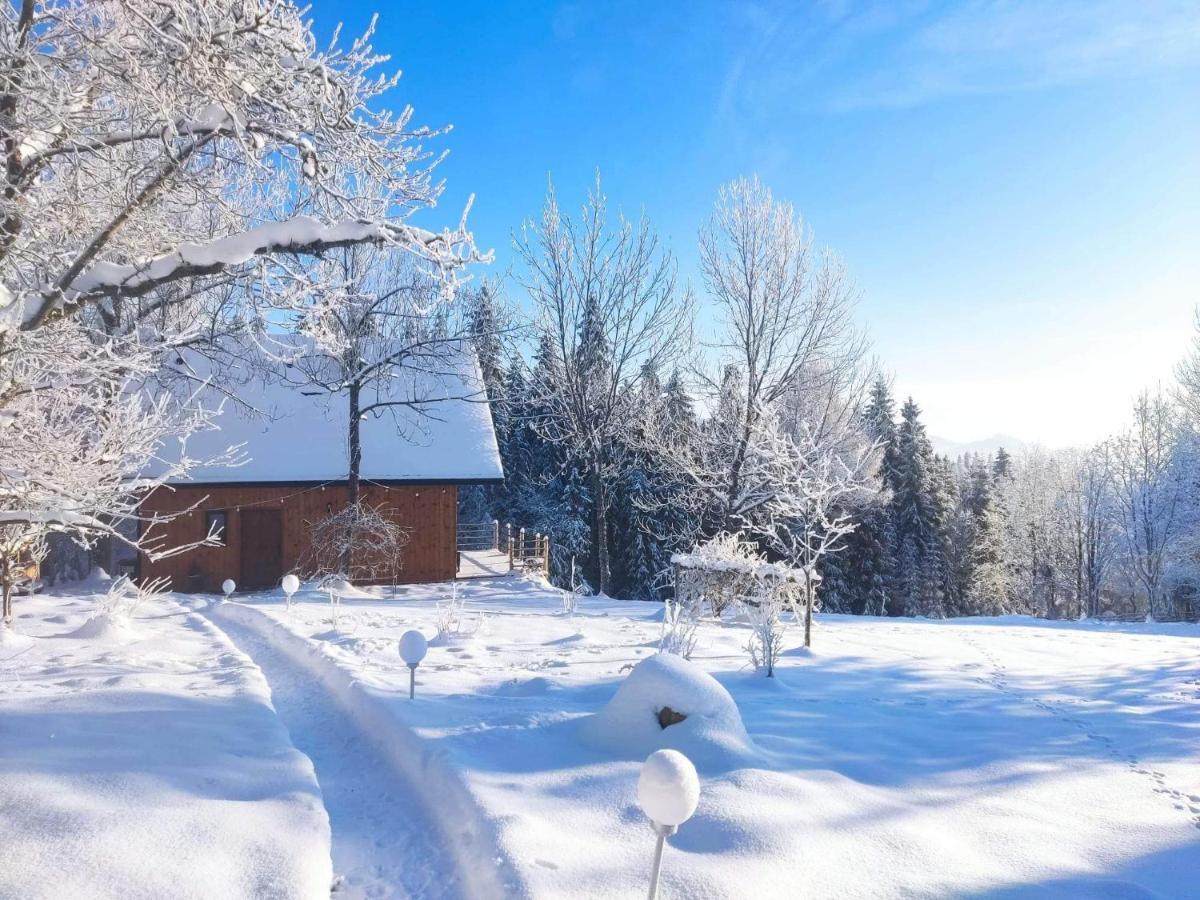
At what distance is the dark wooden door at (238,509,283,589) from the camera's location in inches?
658

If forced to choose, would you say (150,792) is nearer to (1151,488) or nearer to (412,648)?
(412,648)

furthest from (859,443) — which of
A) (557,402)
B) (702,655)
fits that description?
(702,655)

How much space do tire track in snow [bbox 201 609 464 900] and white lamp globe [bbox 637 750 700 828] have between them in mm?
1234

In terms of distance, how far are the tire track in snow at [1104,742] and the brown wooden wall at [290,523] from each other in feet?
41.1

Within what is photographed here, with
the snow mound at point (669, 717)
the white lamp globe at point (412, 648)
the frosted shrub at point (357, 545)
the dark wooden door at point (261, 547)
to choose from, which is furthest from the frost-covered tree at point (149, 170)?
the dark wooden door at point (261, 547)

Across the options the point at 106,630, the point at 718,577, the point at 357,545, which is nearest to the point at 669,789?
the point at 106,630

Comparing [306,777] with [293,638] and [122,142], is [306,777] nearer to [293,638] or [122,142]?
[122,142]

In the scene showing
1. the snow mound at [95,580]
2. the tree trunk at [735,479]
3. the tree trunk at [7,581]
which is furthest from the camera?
the tree trunk at [735,479]

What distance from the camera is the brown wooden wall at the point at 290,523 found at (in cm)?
1612

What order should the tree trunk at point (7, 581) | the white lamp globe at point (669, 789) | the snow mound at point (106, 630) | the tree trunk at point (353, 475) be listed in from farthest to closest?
the tree trunk at point (353, 475), the tree trunk at point (7, 581), the snow mound at point (106, 630), the white lamp globe at point (669, 789)

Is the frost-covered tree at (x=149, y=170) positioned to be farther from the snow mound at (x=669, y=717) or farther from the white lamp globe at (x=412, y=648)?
the snow mound at (x=669, y=717)

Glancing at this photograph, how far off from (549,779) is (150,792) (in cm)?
216

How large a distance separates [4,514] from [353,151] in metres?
2.99

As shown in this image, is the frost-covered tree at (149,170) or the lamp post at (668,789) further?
the frost-covered tree at (149,170)
